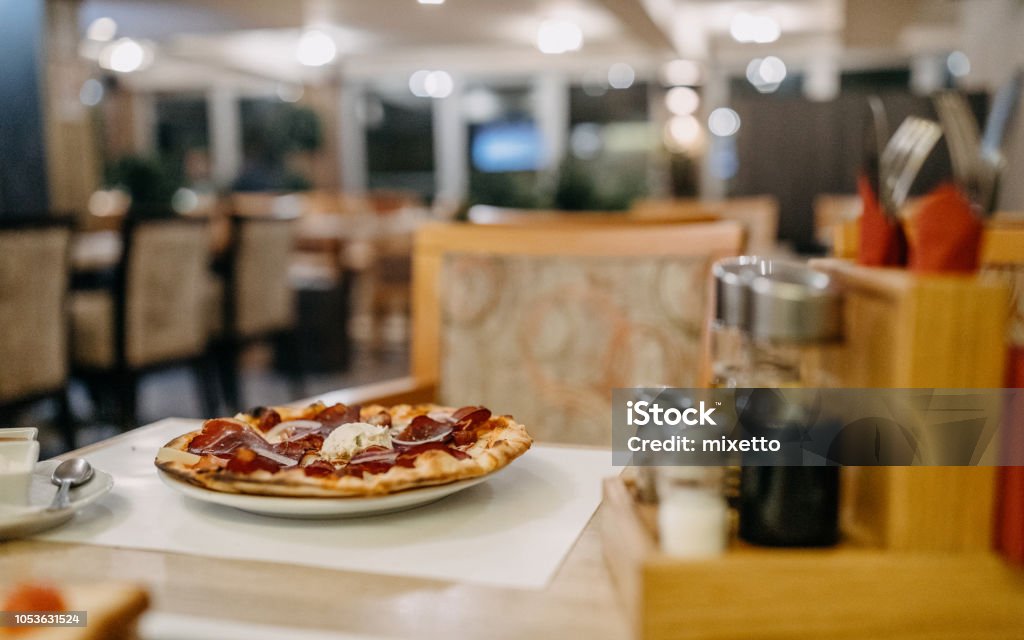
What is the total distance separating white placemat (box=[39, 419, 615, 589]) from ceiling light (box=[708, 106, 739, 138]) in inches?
453

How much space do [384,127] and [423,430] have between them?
1219 centimetres

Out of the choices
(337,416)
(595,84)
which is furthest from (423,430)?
(595,84)

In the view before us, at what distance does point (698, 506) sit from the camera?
2.10ft

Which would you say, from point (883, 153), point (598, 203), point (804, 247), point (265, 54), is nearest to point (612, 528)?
point (883, 153)

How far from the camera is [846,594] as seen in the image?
63 cm

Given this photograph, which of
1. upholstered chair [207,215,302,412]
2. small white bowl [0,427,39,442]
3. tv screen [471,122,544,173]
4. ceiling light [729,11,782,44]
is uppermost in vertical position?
ceiling light [729,11,782,44]

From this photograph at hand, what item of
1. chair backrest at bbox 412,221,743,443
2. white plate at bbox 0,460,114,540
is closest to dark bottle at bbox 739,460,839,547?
white plate at bbox 0,460,114,540

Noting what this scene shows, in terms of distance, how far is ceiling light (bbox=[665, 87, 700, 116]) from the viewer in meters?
11.8

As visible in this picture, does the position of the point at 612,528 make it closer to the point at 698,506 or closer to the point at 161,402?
the point at 698,506

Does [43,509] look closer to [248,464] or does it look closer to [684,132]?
[248,464]

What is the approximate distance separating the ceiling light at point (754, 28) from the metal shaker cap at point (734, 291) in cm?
860

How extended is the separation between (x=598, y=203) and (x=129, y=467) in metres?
2.85

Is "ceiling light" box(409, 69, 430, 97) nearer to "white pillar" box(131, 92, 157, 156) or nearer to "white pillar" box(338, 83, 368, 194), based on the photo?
"white pillar" box(338, 83, 368, 194)

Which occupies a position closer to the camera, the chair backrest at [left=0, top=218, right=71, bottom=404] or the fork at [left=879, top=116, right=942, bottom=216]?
the fork at [left=879, top=116, right=942, bottom=216]
